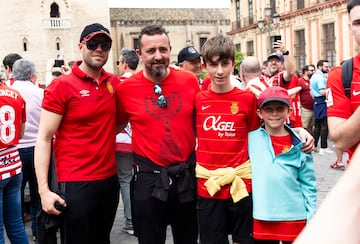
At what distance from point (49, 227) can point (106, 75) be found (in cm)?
112

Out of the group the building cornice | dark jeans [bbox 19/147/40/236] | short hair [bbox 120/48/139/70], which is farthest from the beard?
the building cornice

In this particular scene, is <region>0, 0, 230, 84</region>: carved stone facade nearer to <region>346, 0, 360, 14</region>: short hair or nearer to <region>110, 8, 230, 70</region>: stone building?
<region>110, 8, 230, 70</region>: stone building

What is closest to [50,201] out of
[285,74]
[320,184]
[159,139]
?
[159,139]

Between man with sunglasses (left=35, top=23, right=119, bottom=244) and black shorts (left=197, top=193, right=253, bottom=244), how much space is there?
732 mm

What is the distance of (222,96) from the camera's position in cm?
324

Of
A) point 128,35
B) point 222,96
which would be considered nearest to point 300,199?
point 222,96

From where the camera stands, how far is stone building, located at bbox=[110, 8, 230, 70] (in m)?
56.4

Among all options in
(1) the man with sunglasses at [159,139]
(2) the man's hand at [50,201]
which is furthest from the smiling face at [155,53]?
(2) the man's hand at [50,201]

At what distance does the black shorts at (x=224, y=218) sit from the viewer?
3211 millimetres

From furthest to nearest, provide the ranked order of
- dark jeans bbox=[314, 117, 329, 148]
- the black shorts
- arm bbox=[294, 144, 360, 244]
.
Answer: dark jeans bbox=[314, 117, 329, 148], the black shorts, arm bbox=[294, 144, 360, 244]

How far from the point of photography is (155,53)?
10.4ft

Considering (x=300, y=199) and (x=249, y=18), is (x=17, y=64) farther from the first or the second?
(x=249, y=18)

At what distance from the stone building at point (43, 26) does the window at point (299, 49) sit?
61.5 ft

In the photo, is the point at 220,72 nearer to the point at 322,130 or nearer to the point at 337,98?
the point at 337,98
